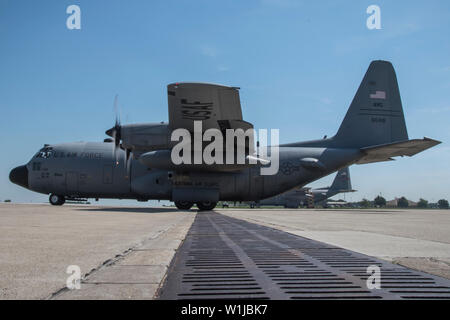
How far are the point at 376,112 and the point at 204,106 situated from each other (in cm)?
1355

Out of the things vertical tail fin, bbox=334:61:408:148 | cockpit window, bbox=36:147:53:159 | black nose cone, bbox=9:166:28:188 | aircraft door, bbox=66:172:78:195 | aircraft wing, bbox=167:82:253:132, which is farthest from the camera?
vertical tail fin, bbox=334:61:408:148

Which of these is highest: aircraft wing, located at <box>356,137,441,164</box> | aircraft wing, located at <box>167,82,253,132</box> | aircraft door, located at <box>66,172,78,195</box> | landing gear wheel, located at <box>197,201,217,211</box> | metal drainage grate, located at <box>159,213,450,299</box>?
aircraft wing, located at <box>167,82,253,132</box>

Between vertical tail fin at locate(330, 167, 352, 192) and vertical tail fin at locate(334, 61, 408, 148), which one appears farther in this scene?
vertical tail fin at locate(330, 167, 352, 192)

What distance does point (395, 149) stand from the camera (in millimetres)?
22234

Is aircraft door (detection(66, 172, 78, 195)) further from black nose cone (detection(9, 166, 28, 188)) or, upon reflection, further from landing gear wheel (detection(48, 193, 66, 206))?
black nose cone (detection(9, 166, 28, 188))

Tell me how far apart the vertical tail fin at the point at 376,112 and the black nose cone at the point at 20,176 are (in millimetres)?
20447

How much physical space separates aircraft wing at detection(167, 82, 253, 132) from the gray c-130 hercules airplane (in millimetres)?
1840

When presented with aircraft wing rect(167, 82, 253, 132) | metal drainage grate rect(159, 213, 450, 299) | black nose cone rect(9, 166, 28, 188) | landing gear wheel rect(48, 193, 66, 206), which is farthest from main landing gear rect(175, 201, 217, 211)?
metal drainage grate rect(159, 213, 450, 299)

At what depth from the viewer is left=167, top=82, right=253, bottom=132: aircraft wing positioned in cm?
1606

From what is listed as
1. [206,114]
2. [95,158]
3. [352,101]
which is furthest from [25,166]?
[352,101]

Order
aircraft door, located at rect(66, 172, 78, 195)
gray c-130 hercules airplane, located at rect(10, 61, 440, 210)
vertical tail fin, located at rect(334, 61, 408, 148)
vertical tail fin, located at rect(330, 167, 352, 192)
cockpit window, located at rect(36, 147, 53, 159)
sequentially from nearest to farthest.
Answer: gray c-130 hercules airplane, located at rect(10, 61, 440, 210)
aircraft door, located at rect(66, 172, 78, 195)
cockpit window, located at rect(36, 147, 53, 159)
vertical tail fin, located at rect(334, 61, 408, 148)
vertical tail fin, located at rect(330, 167, 352, 192)

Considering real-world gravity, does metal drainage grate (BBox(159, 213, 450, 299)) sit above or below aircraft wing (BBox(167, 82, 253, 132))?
below
